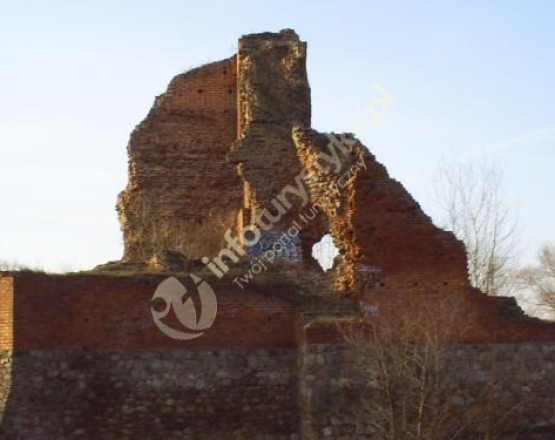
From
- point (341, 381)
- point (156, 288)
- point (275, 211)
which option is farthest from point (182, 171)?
point (341, 381)

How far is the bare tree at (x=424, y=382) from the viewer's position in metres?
11.4

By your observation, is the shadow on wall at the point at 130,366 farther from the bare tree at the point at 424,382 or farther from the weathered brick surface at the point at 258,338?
the bare tree at the point at 424,382

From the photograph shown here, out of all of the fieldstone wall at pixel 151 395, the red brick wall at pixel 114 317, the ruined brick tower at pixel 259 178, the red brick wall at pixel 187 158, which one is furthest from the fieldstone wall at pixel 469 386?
the red brick wall at pixel 187 158

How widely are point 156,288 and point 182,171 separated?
5.56m

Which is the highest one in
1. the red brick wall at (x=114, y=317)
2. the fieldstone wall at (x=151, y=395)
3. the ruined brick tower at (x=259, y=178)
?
the ruined brick tower at (x=259, y=178)

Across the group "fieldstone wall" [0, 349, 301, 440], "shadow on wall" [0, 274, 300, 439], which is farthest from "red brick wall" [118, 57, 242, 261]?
"fieldstone wall" [0, 349, 301, 440]

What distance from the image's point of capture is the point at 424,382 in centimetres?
1109

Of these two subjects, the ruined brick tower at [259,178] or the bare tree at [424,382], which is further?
the ruined brick tower at [259,178]

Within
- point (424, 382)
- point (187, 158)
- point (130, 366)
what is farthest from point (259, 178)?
point (424, 382)

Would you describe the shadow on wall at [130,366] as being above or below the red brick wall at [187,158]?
below

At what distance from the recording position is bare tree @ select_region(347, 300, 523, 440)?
37.4ft

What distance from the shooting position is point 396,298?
41.6ft

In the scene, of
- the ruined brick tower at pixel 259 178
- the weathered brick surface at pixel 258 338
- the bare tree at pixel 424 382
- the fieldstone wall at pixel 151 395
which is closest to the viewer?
the bare tree at pixel 424 382

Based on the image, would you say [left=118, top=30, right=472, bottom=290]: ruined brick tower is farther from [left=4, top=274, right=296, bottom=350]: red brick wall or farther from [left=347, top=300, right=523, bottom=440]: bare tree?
[left=4, top=274, right=296, bottom=350]: red brick wall
